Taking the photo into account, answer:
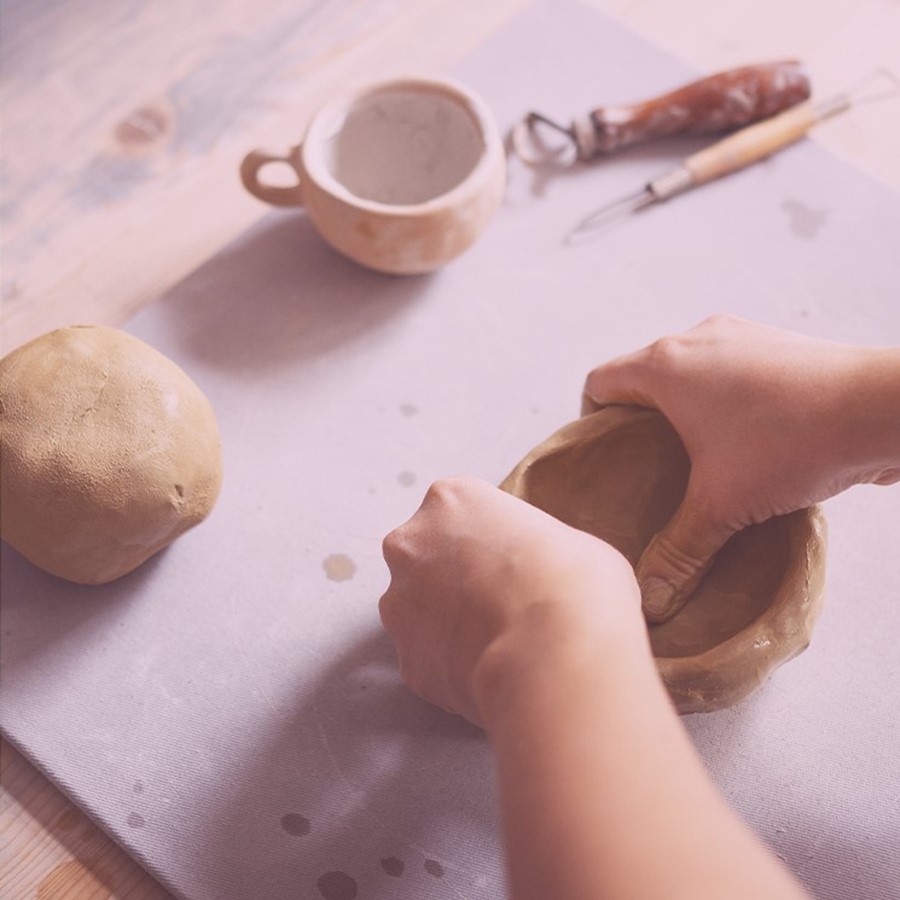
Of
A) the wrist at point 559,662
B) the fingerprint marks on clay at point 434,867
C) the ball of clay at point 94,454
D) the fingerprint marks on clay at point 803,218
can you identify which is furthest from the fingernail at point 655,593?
the fingerprint marks on clay at point 803,218

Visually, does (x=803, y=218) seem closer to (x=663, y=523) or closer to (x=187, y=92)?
(x=663, y=523)

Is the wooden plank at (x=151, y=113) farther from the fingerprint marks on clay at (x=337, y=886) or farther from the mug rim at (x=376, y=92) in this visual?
the fingerprint marks on clay at (x=337, y=886)

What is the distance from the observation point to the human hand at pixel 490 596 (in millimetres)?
544

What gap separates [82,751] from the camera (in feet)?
2.40

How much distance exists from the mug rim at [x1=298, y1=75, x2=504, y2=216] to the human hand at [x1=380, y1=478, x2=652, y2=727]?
0.30 metres

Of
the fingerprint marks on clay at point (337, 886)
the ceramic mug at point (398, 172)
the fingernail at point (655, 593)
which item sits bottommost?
the fingerprint marks on clay at point (337, 886)

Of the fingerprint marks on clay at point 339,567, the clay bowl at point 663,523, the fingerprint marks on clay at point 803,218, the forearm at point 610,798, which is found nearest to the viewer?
the forearm at point 610,798

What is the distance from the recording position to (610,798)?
0.47 metres

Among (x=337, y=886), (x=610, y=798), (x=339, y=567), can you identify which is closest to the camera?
(x=610, y=798)

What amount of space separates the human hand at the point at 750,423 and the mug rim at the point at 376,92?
0.79ft

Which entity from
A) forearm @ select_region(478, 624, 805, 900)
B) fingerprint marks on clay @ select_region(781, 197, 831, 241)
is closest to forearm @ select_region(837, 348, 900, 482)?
forearm @ select_region(478, 624, 805, 900)

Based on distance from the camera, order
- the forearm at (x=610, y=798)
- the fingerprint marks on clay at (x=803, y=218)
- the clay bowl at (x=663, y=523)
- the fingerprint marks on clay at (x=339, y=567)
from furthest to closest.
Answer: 1. the fingerprint marks on clay at (x=803, y=218)
2. the fingerprint marks on clay at (x=339, y=567)
3. the clay bowl at (x=663, y=523)
4. the forearm at (x=610, y=798)

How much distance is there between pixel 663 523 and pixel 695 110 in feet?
1.56

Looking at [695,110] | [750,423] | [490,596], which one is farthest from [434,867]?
[695,110]
